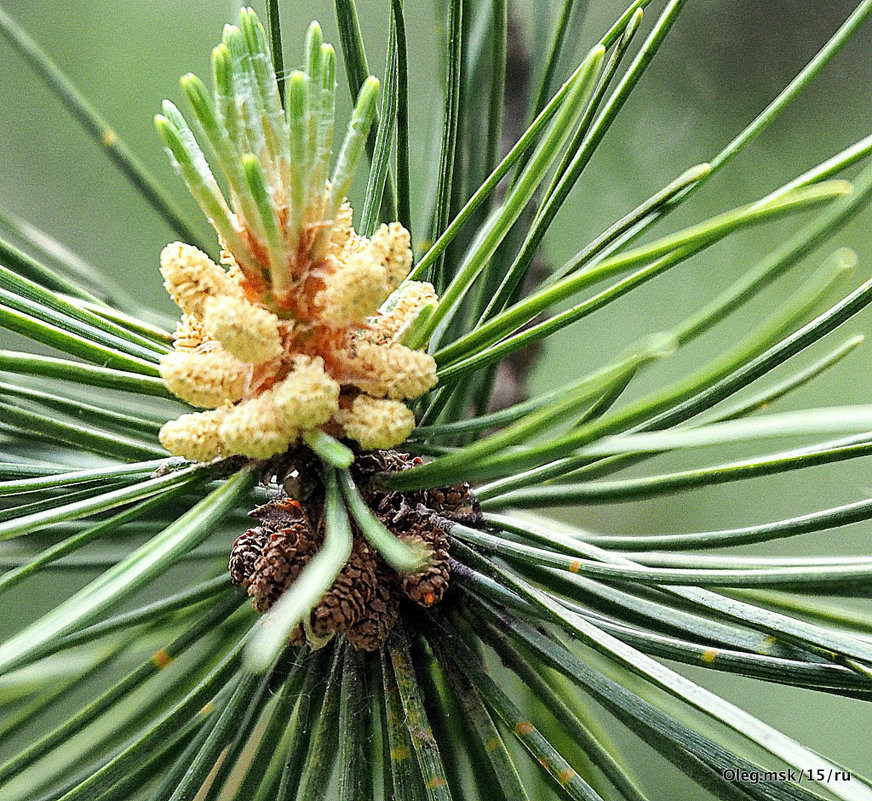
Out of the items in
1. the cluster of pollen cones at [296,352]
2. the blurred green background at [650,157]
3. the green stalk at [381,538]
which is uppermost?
the blurred green background at [650,157]

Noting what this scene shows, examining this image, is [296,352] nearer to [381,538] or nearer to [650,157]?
[381,538]

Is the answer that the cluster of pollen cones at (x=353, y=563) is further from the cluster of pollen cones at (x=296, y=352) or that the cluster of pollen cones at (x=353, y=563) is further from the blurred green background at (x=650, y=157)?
the blurred green background at (x=650, y=157)

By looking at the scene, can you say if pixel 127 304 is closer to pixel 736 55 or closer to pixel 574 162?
pixel 574 162

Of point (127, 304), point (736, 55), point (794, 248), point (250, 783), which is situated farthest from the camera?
point (736, 55)

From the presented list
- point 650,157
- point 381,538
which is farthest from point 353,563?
point 650,157

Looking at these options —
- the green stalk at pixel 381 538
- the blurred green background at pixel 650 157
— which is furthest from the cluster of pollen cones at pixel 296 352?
the blurred green background at pixel 650 157

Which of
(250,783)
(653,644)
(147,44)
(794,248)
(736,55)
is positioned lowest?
(250,783)

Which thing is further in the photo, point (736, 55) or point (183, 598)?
point (736, 55)

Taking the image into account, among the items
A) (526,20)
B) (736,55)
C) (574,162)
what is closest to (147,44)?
(526,20)
